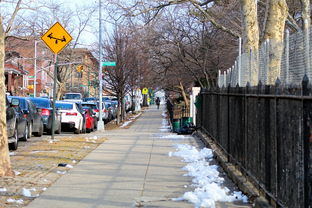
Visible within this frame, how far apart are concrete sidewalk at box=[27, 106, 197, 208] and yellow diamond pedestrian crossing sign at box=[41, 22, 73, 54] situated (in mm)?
3894

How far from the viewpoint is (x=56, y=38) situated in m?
15.9

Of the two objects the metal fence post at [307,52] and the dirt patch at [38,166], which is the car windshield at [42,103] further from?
the metal fence post at [307,52]

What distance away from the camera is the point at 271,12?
526 inches

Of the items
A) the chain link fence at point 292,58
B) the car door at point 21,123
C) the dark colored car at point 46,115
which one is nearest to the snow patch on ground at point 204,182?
the chain link fence at point 292,58

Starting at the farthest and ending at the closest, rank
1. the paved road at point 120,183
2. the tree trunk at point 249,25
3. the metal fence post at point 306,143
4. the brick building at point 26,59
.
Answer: the brick building at point 26,59 < the tree trunk at point 249,25 < the paved road at point 120,183 < the metal fence post at point 306,143

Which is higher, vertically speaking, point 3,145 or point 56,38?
point 56,38

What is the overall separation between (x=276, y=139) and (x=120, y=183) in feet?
12.2

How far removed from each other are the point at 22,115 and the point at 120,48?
22633 millimetres

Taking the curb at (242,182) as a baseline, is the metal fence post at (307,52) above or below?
above

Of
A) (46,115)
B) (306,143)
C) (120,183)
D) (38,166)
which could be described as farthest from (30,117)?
(306,143)

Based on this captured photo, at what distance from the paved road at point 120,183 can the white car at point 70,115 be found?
10522 mm

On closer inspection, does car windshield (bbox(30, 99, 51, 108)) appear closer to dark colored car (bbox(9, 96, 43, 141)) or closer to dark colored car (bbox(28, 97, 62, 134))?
dark colored car (bbox(28, 97, 62, 134))

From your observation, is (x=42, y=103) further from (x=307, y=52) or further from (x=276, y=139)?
(x=307, y=52)

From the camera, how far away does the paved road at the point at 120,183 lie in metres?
7.64
